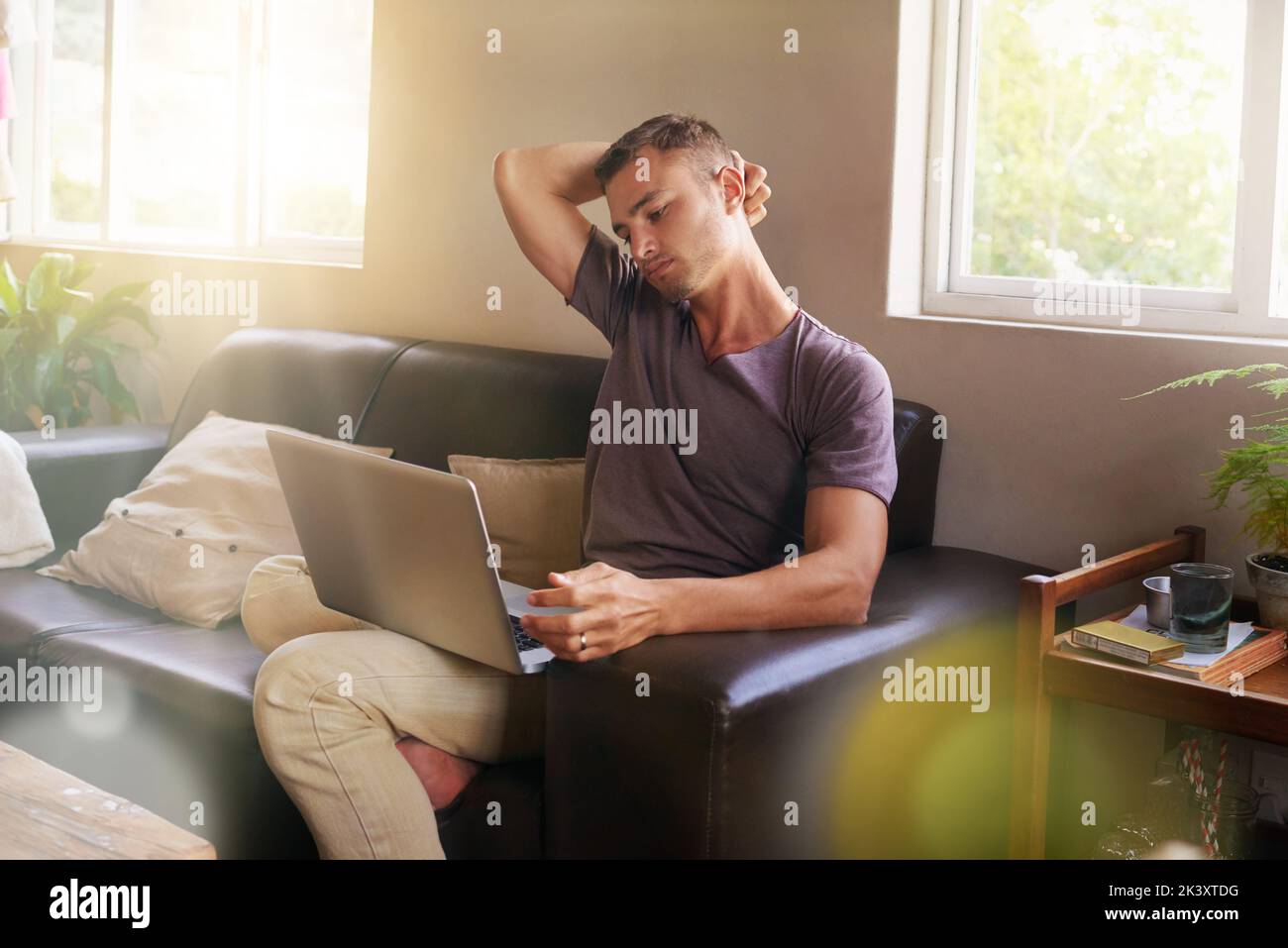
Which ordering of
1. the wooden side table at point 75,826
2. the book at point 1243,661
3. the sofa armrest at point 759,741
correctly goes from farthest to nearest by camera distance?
1. the book at point 1243,661
2. the sofa armrest at point 759,741
3. the wooden side table at point 75,826

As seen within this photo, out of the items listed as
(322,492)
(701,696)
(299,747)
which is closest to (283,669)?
(299,747)

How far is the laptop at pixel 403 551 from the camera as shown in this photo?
1504 millimetres

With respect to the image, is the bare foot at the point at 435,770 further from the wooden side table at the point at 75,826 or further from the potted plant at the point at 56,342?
the potted plant at the point at 56,342

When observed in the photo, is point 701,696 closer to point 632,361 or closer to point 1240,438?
point 632,361

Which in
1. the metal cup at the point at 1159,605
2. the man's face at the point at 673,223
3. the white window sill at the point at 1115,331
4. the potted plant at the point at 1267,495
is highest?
the man's face at the point at 673,223

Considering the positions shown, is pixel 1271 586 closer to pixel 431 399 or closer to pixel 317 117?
pixel 431 399

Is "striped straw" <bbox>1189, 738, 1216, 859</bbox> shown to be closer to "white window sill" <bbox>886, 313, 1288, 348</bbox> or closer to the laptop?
"white window sill" <bbox>886, 313, 1288, 348</bbox>

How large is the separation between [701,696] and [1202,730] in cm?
84

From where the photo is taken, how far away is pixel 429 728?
1.68 meters

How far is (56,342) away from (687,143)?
2337 mm

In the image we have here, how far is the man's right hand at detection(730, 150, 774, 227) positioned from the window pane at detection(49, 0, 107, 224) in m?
2.95

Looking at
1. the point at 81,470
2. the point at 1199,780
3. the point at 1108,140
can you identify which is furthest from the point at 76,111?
the point at 1199,780

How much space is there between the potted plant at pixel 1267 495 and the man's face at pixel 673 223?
678 millimetres

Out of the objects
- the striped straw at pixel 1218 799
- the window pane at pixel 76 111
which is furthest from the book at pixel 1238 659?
the window pane at pixel 76 111
